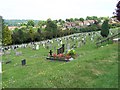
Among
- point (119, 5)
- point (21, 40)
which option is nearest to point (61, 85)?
point (119, 5)

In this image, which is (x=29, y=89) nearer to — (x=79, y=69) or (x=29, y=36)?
(x=79, y=69)

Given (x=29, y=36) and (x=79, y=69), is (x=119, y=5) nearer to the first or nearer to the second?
(x=79, y=69)

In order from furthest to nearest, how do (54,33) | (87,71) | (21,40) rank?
(54,33) → (21,40) → (87,71)

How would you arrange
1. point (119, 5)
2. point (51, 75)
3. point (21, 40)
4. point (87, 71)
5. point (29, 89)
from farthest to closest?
point (21, 40)
point (119, 5)
point (87, 71)
point (51, 75)
point (29, 89)

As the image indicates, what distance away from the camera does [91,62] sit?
15734mm

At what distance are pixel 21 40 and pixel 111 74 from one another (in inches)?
1624

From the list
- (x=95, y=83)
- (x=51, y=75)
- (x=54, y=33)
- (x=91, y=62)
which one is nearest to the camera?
(x=95, y=83)

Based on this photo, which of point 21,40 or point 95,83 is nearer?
point 95,83

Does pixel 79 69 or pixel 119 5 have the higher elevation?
pixel 119 5

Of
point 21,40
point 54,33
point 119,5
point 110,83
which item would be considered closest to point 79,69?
point 110,83

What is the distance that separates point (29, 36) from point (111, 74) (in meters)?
43.6

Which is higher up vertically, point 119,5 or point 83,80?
point 119,5

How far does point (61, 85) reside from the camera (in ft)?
Result: 36.3

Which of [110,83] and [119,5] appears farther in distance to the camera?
[119,5]
